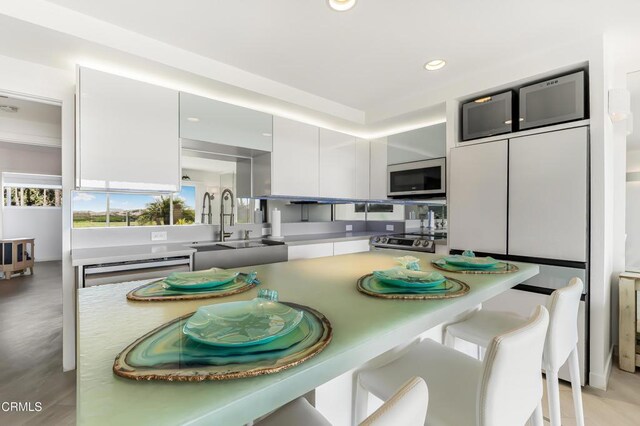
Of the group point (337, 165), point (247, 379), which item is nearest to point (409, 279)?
point (247, 379)

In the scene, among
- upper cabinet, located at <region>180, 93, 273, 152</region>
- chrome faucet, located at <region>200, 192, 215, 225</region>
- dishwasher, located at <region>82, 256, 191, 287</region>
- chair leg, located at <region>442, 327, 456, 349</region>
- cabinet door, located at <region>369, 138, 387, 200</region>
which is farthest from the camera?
cabinet door, located at <region>369, 138, 387, 200</region>

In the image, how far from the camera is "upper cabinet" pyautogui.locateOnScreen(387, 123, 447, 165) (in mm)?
3129

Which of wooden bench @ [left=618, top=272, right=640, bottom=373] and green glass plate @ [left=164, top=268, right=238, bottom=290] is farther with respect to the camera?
wooden bench @ [left=618, top=272, right=640, bottom=373]

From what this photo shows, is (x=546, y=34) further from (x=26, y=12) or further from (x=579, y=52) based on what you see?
(x=26, y=12)

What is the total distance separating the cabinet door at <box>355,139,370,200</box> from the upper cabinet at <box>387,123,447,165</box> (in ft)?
1.10

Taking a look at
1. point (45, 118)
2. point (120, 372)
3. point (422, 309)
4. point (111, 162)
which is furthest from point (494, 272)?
point (45, 118)

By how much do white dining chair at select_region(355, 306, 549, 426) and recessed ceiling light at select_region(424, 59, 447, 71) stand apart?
218 cm

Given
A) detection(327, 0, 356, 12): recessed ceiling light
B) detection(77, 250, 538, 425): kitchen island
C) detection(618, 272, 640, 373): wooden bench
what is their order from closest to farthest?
1. detection(77, 250, 538, 425): kitchen island
2. detection(327, 0, 356, 12): recessed ceiling light
3. detection(618, 272, 640, 373): wooden bench

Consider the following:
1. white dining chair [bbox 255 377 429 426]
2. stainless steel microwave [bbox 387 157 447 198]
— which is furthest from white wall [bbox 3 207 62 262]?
white dining chair [bbox 255 377 429 426]

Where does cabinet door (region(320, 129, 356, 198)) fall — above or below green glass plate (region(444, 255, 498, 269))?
above

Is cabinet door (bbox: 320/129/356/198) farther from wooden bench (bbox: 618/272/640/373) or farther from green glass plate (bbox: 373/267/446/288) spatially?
wooden bench (bbox: 618/272/640/373)

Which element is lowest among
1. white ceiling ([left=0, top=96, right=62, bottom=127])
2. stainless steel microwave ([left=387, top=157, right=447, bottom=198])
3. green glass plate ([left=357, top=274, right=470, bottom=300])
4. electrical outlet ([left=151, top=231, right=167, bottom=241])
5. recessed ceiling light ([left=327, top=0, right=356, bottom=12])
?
green glass plate ([left=357, top=274, right=470, bottom=300])

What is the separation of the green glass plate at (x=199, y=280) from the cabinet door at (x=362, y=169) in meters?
2.87

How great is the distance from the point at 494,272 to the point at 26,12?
2854 mm
